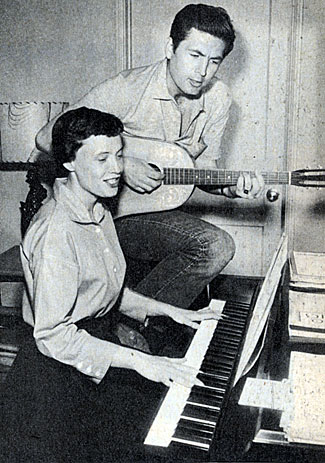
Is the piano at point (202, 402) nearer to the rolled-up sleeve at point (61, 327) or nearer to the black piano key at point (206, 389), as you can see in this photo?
the black piano key at point (206, 389)

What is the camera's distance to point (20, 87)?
55.4 inches

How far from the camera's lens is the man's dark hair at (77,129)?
1.03 meters

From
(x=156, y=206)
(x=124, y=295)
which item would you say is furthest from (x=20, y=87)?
(x=124, y=295)

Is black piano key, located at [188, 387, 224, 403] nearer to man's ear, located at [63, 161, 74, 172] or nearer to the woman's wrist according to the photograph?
man's ear, located at [63, 161, 74, 172]

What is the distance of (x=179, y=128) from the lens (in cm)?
150

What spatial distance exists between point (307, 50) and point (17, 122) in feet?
2.63

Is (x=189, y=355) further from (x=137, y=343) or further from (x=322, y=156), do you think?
(x=322, y=156)

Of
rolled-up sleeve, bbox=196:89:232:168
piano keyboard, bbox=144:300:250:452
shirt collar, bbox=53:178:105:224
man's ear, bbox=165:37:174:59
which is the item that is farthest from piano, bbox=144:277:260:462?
man's ear, bbox=165:37:174:59

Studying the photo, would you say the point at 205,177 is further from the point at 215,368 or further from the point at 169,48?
the point at 215,368

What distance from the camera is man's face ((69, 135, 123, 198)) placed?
1.04 metres

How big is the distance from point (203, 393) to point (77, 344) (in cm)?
26

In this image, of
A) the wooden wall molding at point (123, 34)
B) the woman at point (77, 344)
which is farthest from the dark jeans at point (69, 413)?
the wooden wall molding at point (123, 34)

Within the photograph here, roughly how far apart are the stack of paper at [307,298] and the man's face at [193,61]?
0.52 m

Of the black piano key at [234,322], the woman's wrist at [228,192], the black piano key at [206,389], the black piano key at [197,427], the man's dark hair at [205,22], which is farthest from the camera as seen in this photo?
the woman's wrist at [228,192]
